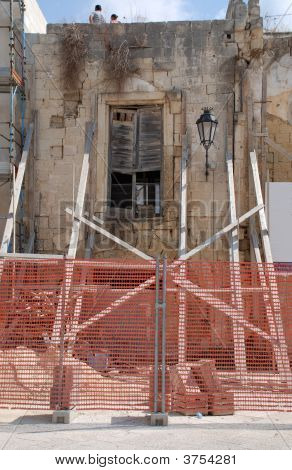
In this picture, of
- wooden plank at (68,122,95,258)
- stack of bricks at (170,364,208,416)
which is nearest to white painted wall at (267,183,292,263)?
wooden plank at (68,122,95,258)

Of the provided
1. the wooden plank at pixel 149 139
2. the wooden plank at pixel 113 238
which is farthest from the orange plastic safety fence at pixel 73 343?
the wooden plank at pixel 149 139

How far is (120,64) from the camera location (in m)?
12.7

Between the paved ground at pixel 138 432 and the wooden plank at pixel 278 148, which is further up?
the wooden plank at pixel 278 148

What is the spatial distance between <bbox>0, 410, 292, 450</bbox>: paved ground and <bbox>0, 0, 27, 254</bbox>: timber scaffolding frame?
220 inches

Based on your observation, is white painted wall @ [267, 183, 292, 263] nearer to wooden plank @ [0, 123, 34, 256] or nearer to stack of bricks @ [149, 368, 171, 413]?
wooden plank @ [0, 123, 34, 256]

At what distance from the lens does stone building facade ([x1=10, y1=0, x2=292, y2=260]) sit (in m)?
12.6

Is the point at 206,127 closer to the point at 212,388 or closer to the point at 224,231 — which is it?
the point at 224,231

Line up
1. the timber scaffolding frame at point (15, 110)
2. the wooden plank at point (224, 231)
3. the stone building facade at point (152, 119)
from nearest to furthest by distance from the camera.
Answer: the wooden plank at point (224, 231), the timber scaffolding frame at point (15, 110), the stone building facade at point (152, 119)

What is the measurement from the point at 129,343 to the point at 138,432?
4.33 ft

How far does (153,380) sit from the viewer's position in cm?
709

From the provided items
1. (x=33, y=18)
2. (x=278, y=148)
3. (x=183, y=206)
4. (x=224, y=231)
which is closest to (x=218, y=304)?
(x=224, y=231)

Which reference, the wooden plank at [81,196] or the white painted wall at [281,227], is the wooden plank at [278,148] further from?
the wooden plank at [81,196]

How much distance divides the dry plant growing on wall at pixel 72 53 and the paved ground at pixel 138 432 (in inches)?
306

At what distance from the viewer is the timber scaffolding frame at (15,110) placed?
40.4 ft
